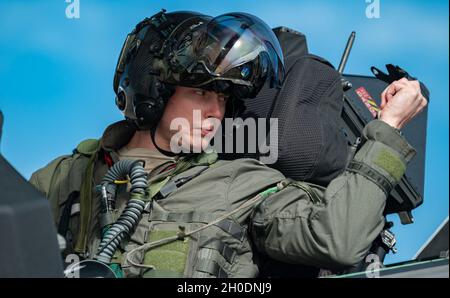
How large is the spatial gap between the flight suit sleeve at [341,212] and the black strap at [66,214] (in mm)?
622

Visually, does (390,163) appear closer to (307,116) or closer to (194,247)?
(307,116)

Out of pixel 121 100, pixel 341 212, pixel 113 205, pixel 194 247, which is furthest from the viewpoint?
pixel 121 100

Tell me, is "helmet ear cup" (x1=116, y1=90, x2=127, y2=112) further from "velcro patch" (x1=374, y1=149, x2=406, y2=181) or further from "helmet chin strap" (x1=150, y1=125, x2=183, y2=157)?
"velcro patch" (x1=374, y1=149, x2=406, y2=181)

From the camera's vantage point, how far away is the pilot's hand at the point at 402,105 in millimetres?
2848

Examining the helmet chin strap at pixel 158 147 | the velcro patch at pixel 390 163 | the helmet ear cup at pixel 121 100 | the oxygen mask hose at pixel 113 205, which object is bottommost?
the oxygen mask hose at pixel 113 205

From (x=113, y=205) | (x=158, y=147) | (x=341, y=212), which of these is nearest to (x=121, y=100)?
(x=158, y=147)

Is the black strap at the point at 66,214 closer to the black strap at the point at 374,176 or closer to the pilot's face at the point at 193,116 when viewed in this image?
the pilot's face at the point at 193,116

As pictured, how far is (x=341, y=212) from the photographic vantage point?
269 centimetres

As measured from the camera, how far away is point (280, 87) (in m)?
3.14

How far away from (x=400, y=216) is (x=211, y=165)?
2.29ft

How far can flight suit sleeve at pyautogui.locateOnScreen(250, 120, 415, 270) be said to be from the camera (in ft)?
8.81

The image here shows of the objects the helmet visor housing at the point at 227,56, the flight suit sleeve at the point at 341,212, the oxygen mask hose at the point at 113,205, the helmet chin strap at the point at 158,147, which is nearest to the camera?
the flight suit sleeve at the point at 341,212

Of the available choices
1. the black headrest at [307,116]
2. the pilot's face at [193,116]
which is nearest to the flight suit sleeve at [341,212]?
the black headrest at [307,116]

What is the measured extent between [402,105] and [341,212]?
1.34ft
